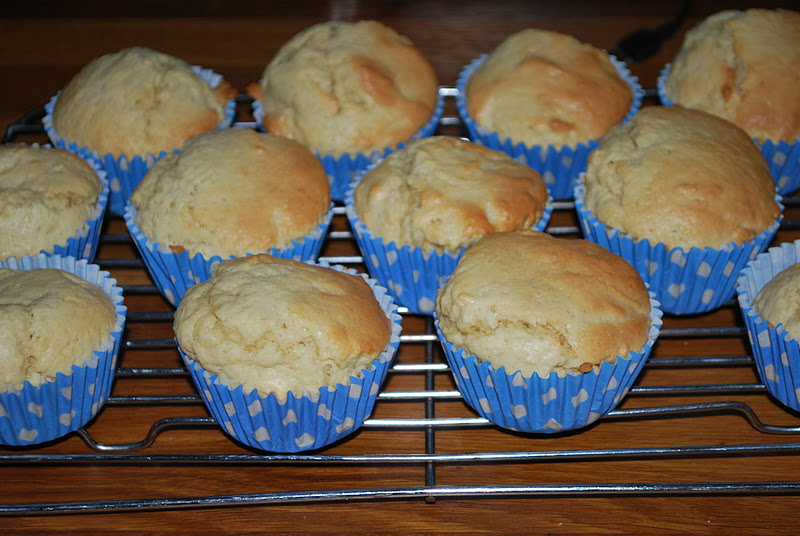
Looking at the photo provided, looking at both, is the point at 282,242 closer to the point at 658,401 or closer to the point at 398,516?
the point at 398,516

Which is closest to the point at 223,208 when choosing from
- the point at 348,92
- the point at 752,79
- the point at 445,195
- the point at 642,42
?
the point at 445,195

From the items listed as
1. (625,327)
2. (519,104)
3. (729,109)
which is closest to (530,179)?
(519,104)

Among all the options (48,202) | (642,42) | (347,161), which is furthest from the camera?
(642,42)

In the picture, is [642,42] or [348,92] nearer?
[348,92]

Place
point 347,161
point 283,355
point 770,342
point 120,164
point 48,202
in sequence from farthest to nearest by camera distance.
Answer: point 347,161 → point 120,164 → point 48,202 → point 770,342 → point 283,355

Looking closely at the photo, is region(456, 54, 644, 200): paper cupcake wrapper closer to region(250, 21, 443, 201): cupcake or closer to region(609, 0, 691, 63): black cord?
region(250, 21, 443, 201): cupcake

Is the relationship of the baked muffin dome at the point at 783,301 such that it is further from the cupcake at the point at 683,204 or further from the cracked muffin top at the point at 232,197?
the cracked muffin top at the point at 232,197

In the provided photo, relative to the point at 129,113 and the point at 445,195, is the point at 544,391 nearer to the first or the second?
the point at 445,195

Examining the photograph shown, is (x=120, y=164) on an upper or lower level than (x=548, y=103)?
lower

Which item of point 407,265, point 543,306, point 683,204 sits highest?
point 683,204
